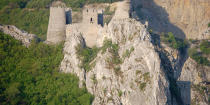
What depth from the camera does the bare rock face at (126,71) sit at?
57406 mm

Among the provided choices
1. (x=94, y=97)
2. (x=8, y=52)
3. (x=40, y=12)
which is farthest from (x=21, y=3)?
(x=94, y=97)

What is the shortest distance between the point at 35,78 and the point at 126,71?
1148 centimetres

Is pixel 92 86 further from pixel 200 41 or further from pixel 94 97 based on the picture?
pixel 200 41

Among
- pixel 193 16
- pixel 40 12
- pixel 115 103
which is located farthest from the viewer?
pixel 193 16

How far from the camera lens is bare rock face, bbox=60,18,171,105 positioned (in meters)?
57.4

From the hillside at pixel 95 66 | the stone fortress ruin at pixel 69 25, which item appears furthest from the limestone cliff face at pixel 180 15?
the stone fortress ruin at pixel 69 25

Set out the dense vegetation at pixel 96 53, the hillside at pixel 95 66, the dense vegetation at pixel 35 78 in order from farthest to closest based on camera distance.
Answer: the dense vegetation at pixel 96 53 < the dense vegetation at pixel 35 78 < the hillside at pixel 95 66

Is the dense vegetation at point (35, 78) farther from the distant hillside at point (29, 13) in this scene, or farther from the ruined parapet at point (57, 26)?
the distant hillside at point (29, 13)

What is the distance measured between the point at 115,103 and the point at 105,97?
1.51 metres

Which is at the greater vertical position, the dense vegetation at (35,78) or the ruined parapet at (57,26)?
the ruined parapet at (57,26)

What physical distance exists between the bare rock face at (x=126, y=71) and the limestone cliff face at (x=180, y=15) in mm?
26927

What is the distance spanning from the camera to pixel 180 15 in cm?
9256

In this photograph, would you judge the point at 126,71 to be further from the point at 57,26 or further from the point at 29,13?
the point at 29,13

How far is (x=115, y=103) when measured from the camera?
57312 mm
